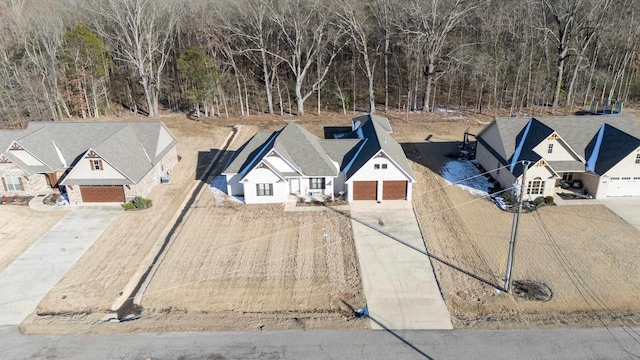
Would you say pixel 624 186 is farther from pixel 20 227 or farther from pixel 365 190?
pixel 20 227

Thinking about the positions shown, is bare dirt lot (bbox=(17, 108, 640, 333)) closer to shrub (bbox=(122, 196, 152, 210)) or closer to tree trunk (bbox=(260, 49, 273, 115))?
shrub (bbox=(122, 196, 152, 210))

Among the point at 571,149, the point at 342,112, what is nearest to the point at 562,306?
the point at 571,149

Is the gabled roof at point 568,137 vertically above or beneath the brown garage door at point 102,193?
above

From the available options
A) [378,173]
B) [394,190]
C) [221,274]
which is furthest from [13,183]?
[394,190]

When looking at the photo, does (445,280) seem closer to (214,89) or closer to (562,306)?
(562,306)

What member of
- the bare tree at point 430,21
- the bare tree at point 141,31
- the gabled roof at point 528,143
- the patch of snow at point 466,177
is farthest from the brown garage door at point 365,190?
the bare tree at point 141,31

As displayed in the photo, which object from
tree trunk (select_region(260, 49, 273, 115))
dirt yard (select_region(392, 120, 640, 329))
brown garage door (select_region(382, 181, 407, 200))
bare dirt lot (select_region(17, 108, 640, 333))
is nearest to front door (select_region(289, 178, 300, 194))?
bare dirt lot (select_region(17, 108, 640, 333))

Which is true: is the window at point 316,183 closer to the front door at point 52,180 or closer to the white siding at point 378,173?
the white siding at point 378,173
